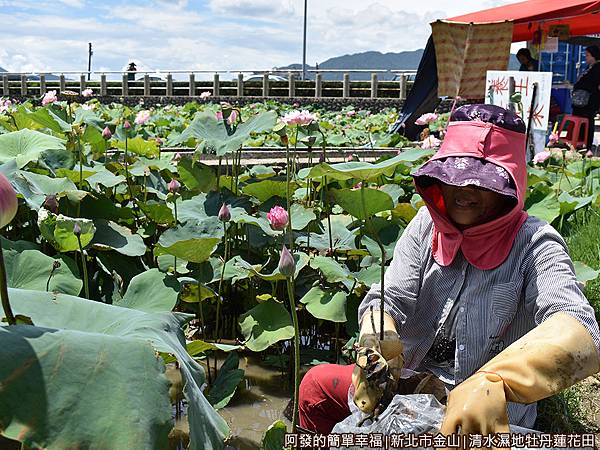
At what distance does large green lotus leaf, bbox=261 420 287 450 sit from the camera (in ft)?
5.40

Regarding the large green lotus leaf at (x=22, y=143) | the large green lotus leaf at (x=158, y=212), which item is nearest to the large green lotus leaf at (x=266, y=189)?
the large green lotus leaf at (x=158, y=212)

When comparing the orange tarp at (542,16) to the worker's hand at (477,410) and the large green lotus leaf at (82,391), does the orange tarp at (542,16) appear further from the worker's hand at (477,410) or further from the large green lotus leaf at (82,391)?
the large green lotus leaf at (82,391)

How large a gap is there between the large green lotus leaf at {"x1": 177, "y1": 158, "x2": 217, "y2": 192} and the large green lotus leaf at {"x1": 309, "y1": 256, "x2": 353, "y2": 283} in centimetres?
79

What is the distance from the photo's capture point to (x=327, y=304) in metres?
2.38

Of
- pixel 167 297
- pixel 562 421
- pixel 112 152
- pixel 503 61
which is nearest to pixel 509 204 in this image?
pixel 562 421

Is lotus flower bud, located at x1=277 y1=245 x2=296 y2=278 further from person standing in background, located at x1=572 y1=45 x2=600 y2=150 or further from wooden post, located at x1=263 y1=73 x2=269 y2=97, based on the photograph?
wooden post, located at x1=263 y1=73 x2=269 y2=97

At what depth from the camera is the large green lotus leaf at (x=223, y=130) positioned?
288 cm

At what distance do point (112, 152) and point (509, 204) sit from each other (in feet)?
9.24

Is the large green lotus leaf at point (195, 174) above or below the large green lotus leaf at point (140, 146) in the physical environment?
below

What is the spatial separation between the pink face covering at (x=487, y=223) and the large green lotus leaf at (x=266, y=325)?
2.72 feet

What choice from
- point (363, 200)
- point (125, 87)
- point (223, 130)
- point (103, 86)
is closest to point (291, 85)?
point (125, 87)

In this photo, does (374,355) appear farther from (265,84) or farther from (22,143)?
(265,84)

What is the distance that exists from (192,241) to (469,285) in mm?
941

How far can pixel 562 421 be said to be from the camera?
2020 mm
